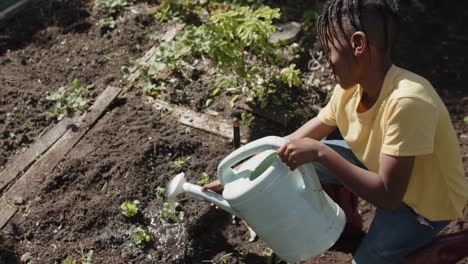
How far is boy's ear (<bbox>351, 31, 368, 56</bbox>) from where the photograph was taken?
180 centimetres

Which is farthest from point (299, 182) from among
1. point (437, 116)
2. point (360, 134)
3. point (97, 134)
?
point (97, 134)

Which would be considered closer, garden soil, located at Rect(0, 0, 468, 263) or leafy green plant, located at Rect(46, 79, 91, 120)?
garden soil, located at Rect(0, 0, 468, 263)

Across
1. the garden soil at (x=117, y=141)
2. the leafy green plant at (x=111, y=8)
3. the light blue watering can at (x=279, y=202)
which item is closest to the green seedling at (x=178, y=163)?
the garden soil at (x=117, y=141)

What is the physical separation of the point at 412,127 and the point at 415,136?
0.10ft

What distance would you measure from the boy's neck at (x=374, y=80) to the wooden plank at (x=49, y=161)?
1737 millimetres

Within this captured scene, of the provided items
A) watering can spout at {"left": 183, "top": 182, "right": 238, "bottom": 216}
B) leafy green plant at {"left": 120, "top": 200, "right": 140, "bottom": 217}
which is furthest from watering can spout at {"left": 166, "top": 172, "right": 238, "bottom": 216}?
leafy green plant at {"left": 120, "top": 200, "right": 140, "bottom": 217}

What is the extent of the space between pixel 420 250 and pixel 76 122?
200 cm

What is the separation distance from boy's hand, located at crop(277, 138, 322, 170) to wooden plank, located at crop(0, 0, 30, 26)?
2.90m

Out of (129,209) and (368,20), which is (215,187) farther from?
(368,20)

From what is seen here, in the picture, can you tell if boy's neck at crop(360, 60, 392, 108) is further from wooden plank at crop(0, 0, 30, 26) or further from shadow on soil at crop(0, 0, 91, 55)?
wooden plank at crop(0, 0, 30, 26)

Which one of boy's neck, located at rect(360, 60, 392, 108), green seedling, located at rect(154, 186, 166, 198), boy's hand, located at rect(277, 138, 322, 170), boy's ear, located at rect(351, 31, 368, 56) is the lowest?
green seedling, located at rect(154, 186, 166, 198)

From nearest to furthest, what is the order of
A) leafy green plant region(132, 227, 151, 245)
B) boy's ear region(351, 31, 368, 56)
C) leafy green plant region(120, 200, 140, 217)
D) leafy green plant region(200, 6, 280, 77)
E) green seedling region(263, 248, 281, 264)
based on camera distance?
boy's ear region(351, 31, 368, 56) < green seedling region(263, 248, 281, 264) < leafy green plant region(132, 227, 151, 245) < leafy green plant region(120, 200, 140, 217) < leafy green plant region(200, 6, 280, 77)

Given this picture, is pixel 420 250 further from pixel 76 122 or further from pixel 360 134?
pixel 76 122

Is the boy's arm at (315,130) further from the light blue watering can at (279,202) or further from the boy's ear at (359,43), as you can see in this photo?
the boy's ear at (359,43)
